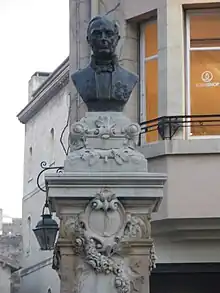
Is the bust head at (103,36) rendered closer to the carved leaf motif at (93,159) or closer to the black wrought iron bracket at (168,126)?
the carved leaf motif at (93,159)

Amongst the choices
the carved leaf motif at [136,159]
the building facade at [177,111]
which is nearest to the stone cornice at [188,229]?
the building facade at [177,111]

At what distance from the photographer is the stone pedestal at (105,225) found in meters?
8.56

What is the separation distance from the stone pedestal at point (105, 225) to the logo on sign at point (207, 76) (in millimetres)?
5789

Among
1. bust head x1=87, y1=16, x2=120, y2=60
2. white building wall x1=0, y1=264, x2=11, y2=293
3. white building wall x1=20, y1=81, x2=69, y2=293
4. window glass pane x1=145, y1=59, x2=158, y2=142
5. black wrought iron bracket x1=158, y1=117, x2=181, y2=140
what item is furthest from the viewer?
white building wall x1=0, y1=264, x2=11, y2=293

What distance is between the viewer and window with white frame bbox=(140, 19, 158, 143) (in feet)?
48.2

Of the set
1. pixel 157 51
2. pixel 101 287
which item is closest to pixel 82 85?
pixel 101 287

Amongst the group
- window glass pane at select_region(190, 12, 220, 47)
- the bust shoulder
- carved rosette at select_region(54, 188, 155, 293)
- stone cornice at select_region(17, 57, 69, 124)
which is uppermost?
stone cornice at select_region(17, 57, 69, 124)

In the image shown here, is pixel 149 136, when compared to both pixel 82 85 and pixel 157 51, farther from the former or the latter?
pixel 82 85

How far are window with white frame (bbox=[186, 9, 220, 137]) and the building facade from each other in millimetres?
14

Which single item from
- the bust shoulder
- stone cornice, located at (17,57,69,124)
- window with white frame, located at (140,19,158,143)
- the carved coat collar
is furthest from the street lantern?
stone cornice, located at (17,57,69,124)

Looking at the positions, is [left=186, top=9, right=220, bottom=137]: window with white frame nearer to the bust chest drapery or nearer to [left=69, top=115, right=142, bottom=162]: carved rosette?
the bust chest drapery

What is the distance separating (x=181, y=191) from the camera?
1345cm

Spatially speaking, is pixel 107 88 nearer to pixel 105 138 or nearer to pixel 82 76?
pixel 82 76

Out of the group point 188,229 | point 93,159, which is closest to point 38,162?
point 188,229
